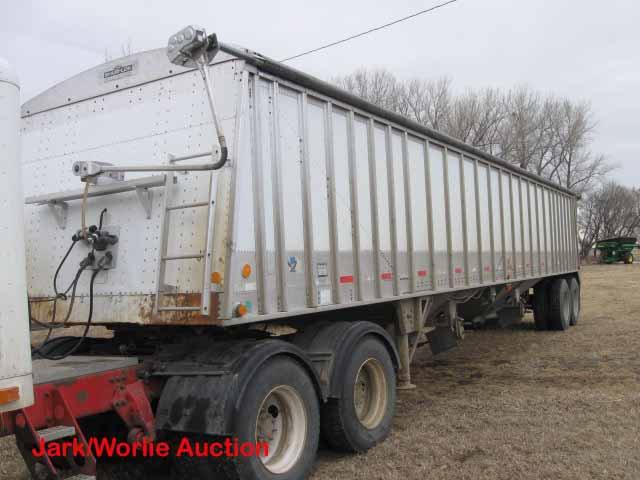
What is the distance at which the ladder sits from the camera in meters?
3.79

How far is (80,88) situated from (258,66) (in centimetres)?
177

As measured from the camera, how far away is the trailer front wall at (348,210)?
167 inches

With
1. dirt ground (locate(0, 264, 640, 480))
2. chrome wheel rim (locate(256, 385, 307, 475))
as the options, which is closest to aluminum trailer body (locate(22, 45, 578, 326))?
chrome wheel rim (locate(256, 385, 307, 475))

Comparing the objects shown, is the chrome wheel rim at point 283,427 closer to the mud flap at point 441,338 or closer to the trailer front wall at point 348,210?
the trailer front wall at point 348,210

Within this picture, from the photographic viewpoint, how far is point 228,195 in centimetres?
388

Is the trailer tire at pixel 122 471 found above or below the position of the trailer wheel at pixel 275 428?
below

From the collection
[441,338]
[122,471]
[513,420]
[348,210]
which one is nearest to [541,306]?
[441,338]

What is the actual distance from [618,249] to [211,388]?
4952 cm

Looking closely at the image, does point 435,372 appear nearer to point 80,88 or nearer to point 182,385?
point 182,385

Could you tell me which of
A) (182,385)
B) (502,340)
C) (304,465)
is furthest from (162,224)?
(502,340)

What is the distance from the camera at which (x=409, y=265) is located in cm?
626

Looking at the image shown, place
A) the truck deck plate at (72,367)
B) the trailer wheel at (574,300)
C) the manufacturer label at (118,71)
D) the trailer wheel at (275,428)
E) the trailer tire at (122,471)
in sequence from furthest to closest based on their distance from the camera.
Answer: the trailer wheel at (574,300) → the manufacturer label at (118,71) → the trailer tire at (122,471) → the trailer wheel at (275,428) → the truck deck plate at (72,367)

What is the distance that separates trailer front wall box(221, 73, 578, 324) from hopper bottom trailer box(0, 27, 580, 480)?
2cm

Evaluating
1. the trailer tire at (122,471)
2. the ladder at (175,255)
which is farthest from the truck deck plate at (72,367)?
the trailer tire at (122,471)
